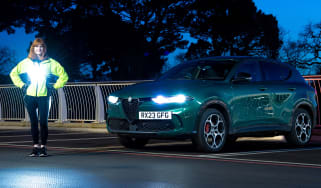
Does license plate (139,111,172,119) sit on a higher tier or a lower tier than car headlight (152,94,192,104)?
lower

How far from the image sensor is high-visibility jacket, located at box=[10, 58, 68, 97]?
A: 986 centimetres

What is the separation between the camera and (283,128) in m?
12.0

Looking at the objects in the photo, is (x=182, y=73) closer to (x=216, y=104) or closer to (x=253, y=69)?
(x=253, y=69)

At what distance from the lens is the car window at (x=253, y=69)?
456 inches

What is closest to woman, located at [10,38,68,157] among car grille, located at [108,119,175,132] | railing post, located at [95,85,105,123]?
car grille, located at [108,119,175,132]

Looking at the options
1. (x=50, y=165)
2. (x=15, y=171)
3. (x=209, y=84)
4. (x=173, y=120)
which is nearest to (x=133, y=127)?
(x=173, y=120)

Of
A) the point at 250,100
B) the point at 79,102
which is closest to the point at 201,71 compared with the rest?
the point at 250,100

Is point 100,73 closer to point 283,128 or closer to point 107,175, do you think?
point 283,128

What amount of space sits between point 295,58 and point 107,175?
4761cm

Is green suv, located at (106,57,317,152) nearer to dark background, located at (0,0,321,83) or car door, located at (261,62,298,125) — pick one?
car door, located at (261,62,298,125)

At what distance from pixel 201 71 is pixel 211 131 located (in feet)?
4.62

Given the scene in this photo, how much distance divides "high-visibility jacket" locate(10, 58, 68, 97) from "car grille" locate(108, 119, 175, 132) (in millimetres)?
1347

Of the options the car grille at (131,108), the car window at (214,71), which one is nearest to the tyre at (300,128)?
the car window at (214,71)

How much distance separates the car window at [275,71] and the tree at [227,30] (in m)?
43.2
